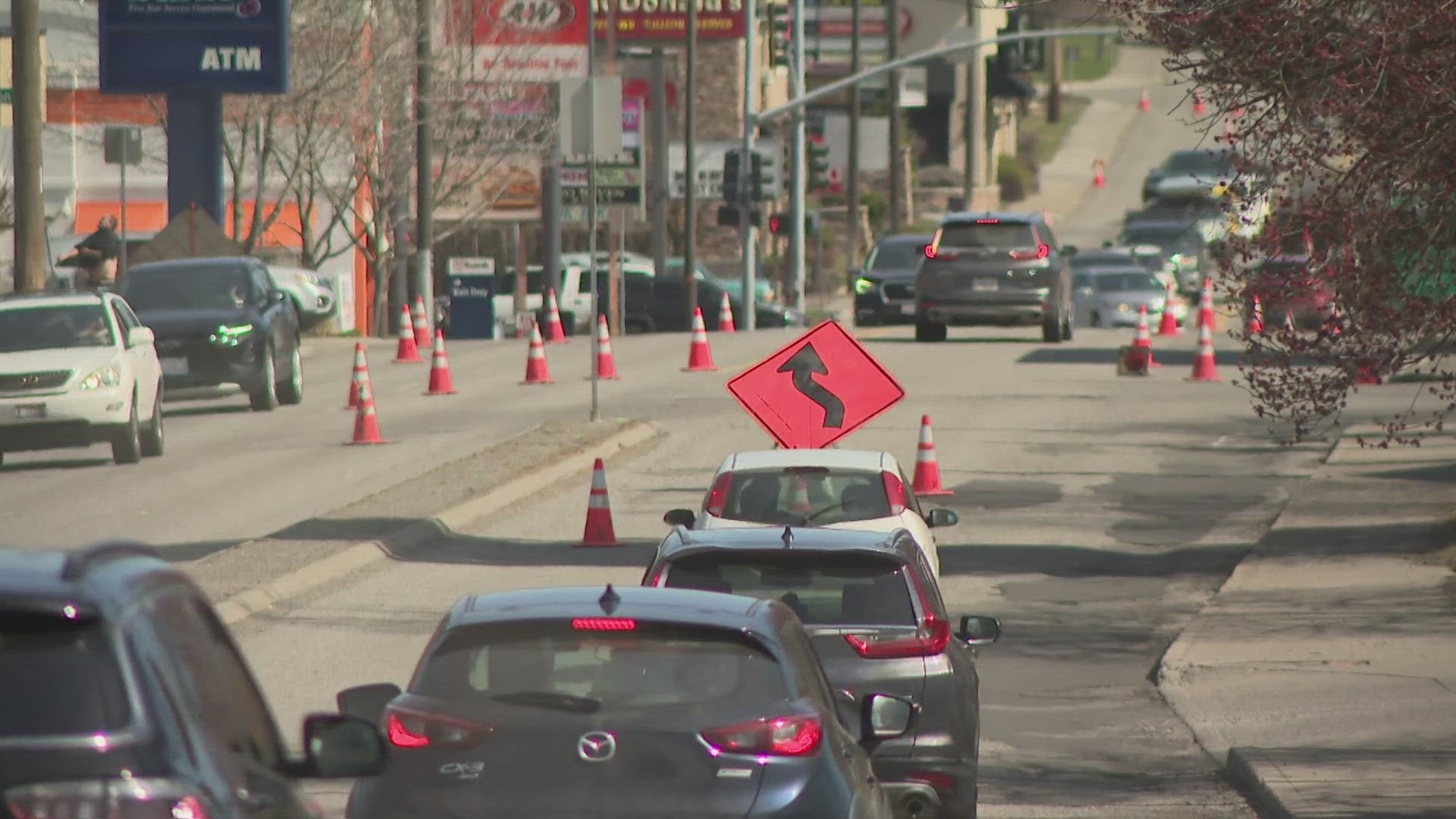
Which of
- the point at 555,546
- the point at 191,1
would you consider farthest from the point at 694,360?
the point at 555,546

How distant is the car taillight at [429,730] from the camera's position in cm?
653

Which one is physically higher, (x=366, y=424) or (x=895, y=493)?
(x=895, y=493)

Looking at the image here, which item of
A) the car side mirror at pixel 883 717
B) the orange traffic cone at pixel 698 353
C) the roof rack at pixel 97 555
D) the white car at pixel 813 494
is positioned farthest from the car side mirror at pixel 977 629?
the orange traffic cone at pixel 698 353

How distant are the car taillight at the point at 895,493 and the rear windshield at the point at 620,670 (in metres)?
7.35

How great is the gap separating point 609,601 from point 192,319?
21550mm

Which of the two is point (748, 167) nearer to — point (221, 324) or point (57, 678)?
point (221, 324)

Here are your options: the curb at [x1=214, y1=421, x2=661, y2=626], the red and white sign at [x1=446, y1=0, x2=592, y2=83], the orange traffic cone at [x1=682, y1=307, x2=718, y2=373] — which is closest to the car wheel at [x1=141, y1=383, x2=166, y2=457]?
the curb at [x1=214, y1=421, x2=661, y2=626]

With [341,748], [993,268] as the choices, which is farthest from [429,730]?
[993,268]

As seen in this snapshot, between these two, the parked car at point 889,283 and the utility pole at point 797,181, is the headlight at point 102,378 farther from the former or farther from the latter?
the utility pole at point 797,181

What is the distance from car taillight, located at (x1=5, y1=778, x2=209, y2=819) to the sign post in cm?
1524

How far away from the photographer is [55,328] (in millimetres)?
23719

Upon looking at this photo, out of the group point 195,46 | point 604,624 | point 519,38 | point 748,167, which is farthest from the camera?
point 519,38

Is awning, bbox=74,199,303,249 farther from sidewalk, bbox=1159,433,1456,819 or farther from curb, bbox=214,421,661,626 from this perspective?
sidewalk, bbox=1159,433,1456,819

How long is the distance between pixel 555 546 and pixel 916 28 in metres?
86.5
